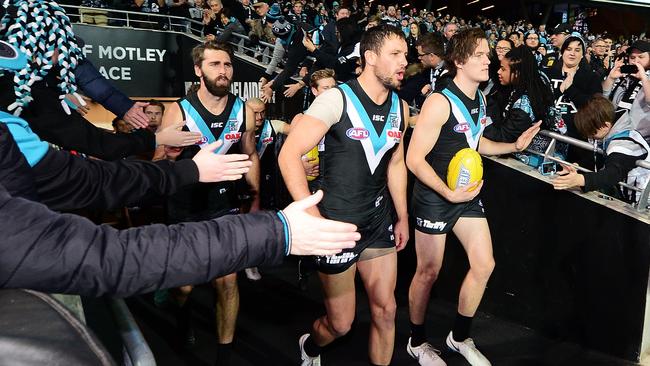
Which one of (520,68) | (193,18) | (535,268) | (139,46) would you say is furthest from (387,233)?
(193,18)

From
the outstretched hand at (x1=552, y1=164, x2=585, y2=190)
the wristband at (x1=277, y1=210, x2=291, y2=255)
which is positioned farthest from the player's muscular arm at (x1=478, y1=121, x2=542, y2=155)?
the wristband at (x1=277, y1=210, x2=291, y2=255)

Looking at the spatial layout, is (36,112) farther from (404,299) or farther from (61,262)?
(404,299)

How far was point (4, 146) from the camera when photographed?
1.63m

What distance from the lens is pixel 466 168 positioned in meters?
3.81

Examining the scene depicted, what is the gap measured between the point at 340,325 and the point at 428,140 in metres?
1.45

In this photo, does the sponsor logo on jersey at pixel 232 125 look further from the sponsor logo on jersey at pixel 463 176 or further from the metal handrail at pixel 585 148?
the metal handrail at pixel 585 148

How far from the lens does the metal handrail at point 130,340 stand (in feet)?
4.51

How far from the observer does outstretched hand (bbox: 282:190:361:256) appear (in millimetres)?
1588

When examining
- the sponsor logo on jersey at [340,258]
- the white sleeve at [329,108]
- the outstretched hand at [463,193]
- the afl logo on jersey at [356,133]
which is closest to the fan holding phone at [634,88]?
the outstretched hand at [463,193]

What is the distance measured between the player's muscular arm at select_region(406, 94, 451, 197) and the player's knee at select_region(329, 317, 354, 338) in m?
1.13

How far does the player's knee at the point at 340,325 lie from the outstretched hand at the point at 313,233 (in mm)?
2109

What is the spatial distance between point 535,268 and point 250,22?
412 inches

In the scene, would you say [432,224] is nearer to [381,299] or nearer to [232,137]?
[381,299]

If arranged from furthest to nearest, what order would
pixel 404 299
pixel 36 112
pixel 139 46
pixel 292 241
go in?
pixel 139 46, pixel 404 299, pixel 36 112, pixel 292 241
